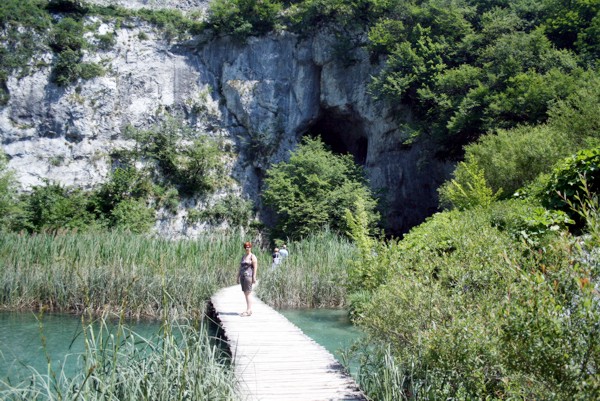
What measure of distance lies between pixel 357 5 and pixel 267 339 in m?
18.3

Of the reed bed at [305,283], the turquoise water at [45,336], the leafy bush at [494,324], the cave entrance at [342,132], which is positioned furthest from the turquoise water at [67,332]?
the cave entrance at [342,132]

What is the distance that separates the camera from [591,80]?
555 inches

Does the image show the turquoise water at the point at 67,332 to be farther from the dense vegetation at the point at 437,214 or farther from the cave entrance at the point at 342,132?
the cave entrance at the point at 342,132

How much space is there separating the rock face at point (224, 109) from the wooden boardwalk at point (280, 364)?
14177 mm

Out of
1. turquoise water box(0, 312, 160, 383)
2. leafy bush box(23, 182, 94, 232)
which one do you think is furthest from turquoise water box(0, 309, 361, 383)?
leafy bush box(23, 182, 94, 232)

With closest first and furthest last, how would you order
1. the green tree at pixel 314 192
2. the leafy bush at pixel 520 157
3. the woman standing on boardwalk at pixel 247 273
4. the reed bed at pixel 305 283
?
the woman standing on boardwalk at pixel 247 273 → the reed bed at pixel 305 283 → the leafy bush at pixel 520 157 → the green tree at pixel 314 192

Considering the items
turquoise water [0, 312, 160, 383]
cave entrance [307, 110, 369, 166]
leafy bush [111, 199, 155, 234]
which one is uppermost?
cave entrance [307, 110, 369, 166]

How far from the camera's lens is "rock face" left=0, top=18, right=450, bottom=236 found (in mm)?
20078

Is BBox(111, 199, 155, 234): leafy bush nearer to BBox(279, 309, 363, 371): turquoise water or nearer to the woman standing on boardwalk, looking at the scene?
BBox(279, 309, 363, 371): turquoise water

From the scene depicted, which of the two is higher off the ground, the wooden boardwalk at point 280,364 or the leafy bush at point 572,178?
the leafy bush at point 572,178

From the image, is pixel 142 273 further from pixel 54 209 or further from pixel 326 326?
pixel 54 209

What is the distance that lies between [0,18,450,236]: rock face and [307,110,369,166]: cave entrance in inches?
3.9

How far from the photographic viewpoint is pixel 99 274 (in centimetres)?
902

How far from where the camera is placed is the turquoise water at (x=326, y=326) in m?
7.57
